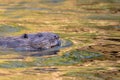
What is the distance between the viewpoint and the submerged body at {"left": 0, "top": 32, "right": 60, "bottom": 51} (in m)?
12.9

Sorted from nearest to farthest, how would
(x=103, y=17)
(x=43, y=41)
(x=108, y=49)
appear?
(x=43, y=41)
(x=108, y=49)
(x=103, y=17)

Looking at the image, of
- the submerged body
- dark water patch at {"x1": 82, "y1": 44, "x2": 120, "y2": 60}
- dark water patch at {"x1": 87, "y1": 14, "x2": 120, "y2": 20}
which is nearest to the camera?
dark water patch at {"x1": 82, "y1": 44, "x2": 120, "y2": 60}

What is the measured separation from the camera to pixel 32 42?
13.0m

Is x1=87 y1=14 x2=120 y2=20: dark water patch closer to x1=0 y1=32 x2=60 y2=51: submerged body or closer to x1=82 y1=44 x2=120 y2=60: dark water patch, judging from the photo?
x1=82 y1=44 x2=120 y2=60: dark water patch

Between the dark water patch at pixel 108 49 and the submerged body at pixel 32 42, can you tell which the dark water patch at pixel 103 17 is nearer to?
the dark water patch at pixel 108 49

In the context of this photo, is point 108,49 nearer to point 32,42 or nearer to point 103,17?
point 32,42

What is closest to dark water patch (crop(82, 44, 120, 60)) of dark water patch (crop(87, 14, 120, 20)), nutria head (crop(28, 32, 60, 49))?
nutria head (crop(28, 32, 60, 49))

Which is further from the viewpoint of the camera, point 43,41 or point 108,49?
point 108,49

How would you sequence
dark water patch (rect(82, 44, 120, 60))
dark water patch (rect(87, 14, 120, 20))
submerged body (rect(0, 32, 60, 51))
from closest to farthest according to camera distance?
1. dark water patch (rect(82, 44, 120, 60))
2. submerged body (rect(0, 32, 60, 51))
3. dark water patch (rect(87, 14, 120, 20))

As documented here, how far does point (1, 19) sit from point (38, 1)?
7014 millimetres

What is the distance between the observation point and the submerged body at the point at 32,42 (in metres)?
12.9

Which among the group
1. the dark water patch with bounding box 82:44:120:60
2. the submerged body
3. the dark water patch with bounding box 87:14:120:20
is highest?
the submerged body

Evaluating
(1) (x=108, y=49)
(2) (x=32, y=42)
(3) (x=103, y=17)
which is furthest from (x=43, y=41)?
(3) (x=103, y=17)

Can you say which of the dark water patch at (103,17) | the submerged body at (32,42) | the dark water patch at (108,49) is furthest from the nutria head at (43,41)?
the dark water patch at (103,17)
